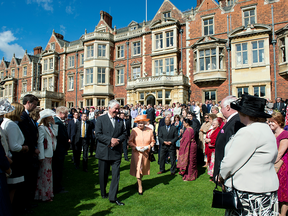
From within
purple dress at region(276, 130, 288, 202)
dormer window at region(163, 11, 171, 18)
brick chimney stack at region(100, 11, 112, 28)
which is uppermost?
brick chimney stack at region(100, 11, 112, 28)

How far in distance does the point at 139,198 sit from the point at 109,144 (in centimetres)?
165

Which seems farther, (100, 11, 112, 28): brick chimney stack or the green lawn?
(100, 11, 112, 28): brick chimney stack

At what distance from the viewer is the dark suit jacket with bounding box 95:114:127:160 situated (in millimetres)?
5055

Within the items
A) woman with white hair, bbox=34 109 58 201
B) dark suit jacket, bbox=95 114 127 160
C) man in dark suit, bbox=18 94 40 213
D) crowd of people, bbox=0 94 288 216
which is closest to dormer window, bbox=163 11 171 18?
crowd of people, bbox=0 94 288 216

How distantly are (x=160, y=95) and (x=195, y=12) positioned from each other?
9557 mm

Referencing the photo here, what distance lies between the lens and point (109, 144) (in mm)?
4957

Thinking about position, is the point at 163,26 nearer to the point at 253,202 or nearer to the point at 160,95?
the point at 160,95

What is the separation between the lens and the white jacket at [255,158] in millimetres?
2293

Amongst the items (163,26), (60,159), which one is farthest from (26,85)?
(60,159)

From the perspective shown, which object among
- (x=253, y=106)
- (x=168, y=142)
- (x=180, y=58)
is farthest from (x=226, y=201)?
(x=180, y=58)

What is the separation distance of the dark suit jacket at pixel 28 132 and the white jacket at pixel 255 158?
13.1ft

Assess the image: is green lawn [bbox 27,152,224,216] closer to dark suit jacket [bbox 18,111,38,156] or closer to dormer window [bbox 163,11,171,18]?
dark suit jacket [bbox 18,111,38,156]

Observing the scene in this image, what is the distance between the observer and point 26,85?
3572cm

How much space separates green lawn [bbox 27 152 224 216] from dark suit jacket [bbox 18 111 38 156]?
1469mm
